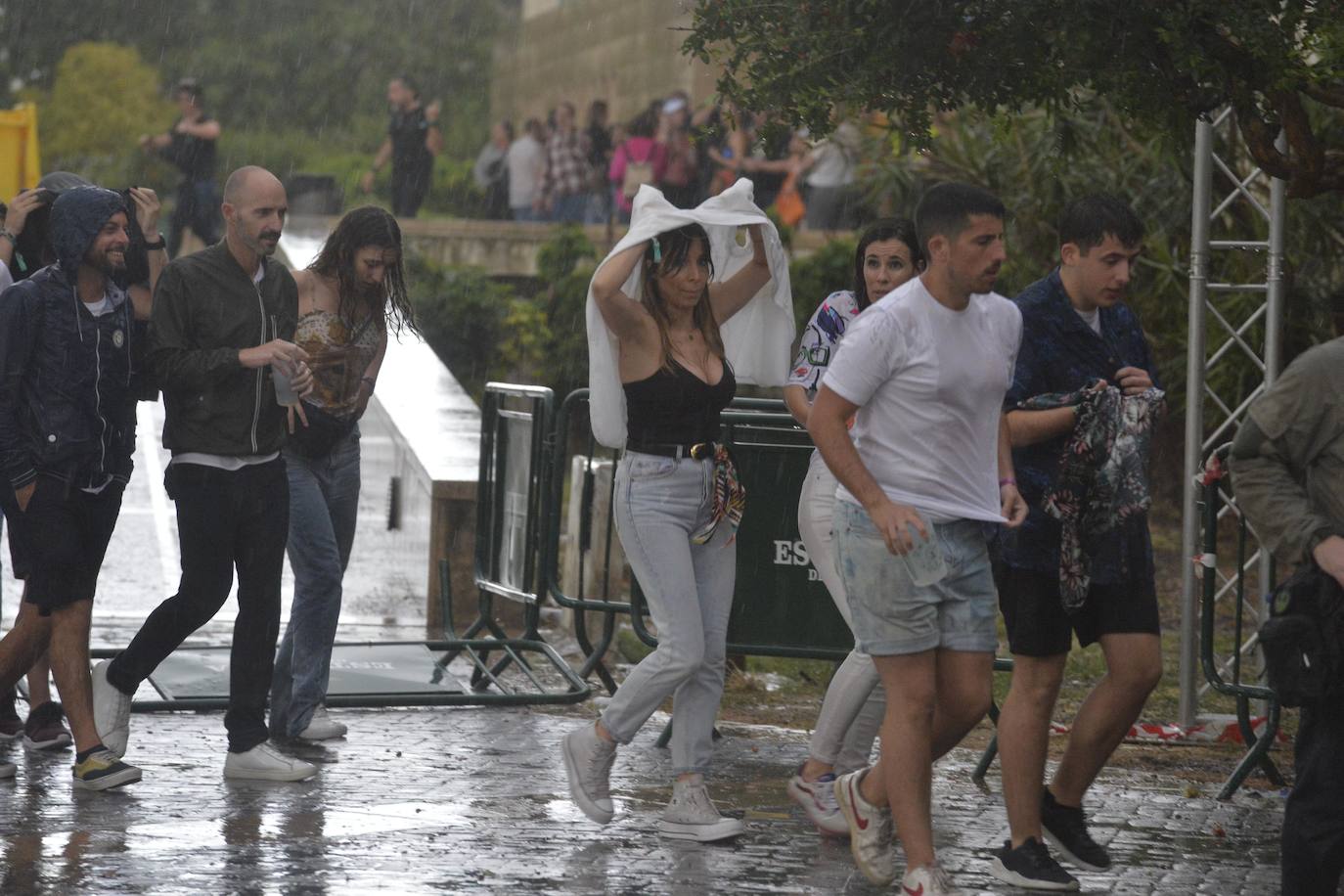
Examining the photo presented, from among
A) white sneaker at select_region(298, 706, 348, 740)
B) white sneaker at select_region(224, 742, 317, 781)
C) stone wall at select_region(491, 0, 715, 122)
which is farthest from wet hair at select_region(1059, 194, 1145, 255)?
stone wall at select_region(491, 0, 715, 122)

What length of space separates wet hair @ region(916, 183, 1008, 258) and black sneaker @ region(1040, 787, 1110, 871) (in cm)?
167

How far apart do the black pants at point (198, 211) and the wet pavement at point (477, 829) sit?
12.2 m

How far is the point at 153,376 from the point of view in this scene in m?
6.95

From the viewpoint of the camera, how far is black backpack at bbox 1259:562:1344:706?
16.3 feet

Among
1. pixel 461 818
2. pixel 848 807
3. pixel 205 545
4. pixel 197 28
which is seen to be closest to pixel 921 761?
pixel 848 807

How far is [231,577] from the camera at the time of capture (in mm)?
7078

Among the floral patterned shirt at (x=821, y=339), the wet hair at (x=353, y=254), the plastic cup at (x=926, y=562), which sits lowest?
the plastic cup at (x=926, y=562)

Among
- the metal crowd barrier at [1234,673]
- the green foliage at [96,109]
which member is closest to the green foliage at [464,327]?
the metal crowd barrier at [1234,673]

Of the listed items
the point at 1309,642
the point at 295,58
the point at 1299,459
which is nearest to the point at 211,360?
the point at 1299,459

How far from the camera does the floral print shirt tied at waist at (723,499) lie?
20.9 feet

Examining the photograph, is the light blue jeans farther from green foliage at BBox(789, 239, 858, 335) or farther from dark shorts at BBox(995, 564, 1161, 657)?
green foliage at BBox(789, 239, 858, 335)

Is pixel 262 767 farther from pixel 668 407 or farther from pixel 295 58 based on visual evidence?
pixel 295 58

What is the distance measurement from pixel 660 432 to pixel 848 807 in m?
1.26

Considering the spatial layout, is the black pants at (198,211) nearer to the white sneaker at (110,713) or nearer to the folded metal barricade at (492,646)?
the folded metal barricade at (492,646)
